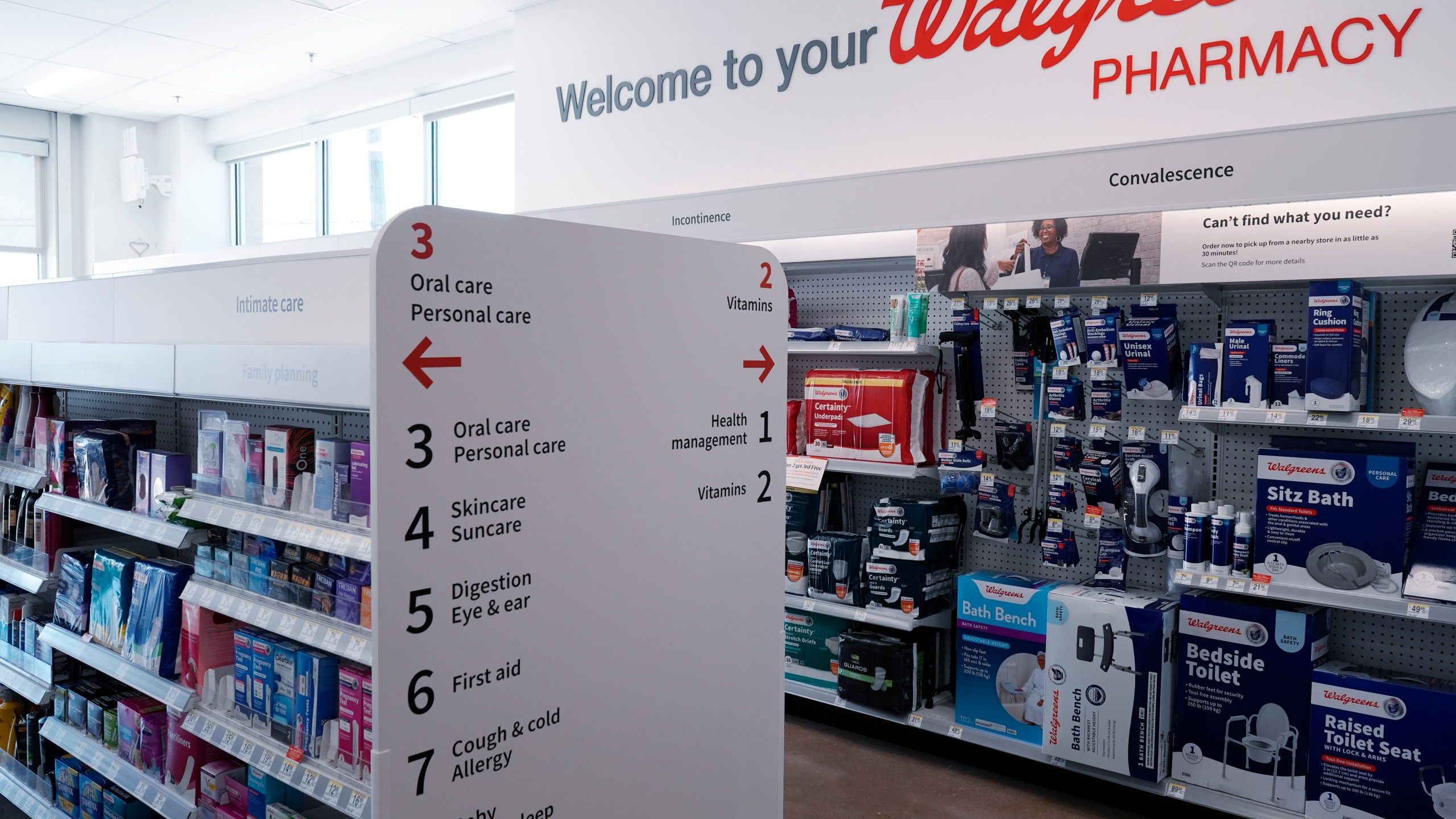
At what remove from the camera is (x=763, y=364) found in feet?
7.02

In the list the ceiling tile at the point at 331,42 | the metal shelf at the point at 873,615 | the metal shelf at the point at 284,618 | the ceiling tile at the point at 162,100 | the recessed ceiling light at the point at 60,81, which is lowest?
the metal shelf at the point at 873,615

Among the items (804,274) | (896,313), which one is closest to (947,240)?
(896,313)

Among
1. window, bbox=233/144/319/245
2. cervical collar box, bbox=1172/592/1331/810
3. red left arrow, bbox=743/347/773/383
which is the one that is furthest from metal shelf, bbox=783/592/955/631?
window, bbox=233/144/319/245

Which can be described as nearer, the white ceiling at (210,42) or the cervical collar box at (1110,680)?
the cervical collar box at (1110,680)

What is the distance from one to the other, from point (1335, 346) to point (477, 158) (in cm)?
555

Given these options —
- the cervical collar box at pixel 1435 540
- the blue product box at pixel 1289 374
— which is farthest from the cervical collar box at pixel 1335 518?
the blue product box at pixel 1289 374

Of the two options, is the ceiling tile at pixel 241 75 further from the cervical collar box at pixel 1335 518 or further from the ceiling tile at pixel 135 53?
the cervical collar box at pixel 1335 518

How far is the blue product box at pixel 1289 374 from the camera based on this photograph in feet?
10.4

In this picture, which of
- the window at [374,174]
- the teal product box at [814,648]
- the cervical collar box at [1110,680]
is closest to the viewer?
the cervical collar box at [1110,680]

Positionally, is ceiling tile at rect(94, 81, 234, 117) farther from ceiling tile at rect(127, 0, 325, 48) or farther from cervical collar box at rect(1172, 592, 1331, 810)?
cervical collar box at rect(1172, 592, 1331, 810)

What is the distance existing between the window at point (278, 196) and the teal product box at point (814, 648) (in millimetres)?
5807

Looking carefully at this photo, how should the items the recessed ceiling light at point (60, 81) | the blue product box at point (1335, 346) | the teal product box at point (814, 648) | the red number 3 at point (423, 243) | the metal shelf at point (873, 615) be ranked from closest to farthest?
the red number 3 at point (423, 243) < the blue product box at point (1335, 346) < the metal shelf at point (873, 615) < the teal product box at point (814, 648) < the recessed ceiling light at point (60, 81)

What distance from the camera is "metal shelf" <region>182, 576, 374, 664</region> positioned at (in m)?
2.12

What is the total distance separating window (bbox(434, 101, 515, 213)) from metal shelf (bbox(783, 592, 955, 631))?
11.6 feet
